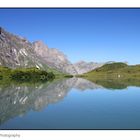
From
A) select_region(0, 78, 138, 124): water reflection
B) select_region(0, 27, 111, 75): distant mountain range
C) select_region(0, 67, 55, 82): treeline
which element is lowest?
select_region(0, 78, 138, 124): water reflection

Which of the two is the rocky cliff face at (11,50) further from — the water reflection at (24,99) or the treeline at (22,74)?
the water reflection at (24,99)

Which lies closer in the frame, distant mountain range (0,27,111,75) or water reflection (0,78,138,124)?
water reflection (0,78,138,124)

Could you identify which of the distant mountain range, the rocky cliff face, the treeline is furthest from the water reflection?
the treeline

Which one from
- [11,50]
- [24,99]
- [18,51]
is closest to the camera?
[24,99]

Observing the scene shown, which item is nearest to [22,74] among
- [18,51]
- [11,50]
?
[11,50]

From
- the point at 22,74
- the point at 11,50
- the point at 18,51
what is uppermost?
the point at 18,51

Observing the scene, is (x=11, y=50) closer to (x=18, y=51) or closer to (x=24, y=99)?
(x=18, y=51)

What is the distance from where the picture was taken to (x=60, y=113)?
9.90 meters

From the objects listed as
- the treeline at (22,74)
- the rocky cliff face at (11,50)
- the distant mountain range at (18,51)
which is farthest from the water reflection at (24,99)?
the treeline at (22,74)

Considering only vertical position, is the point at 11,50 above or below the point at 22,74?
above

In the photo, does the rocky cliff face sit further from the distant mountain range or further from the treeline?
the treeline
